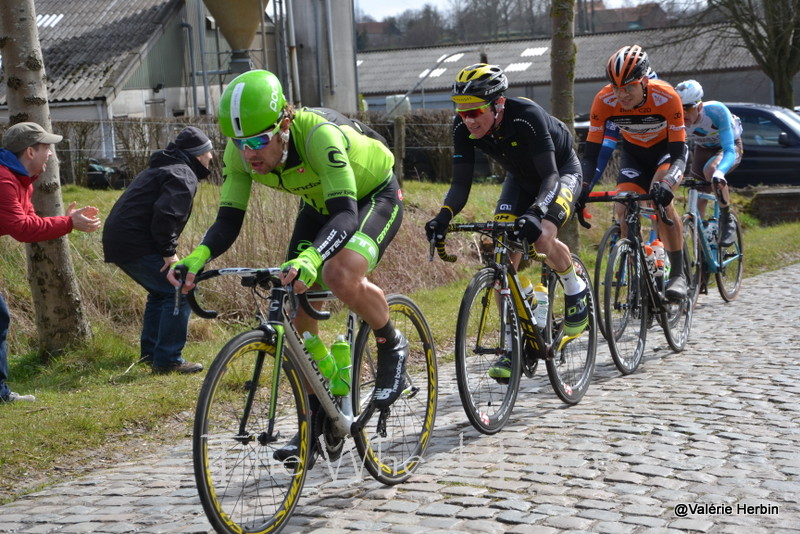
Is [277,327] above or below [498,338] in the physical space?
above

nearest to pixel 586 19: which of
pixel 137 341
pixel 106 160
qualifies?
pixel 106 160

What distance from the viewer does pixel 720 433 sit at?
19.9 feet

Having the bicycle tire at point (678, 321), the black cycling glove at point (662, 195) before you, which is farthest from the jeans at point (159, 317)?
the bicycle tire at point (678, 321)

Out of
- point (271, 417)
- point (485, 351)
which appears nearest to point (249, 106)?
point (271, 417)

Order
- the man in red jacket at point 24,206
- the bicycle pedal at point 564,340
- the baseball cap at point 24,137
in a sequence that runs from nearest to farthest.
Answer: the bicycle pedal at point 564,340
the man in red jacket at point 24,206
the baseball cap at point 24,137

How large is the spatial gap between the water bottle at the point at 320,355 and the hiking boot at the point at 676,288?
14.9 feet

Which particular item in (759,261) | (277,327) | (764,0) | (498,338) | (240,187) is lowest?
(759,261)

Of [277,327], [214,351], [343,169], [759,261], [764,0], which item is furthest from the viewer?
[764,0]

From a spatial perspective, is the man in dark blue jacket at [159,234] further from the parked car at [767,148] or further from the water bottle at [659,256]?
the parked car at [767,148]

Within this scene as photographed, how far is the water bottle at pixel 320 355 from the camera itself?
4926 millimetres

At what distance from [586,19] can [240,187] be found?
8673 cm

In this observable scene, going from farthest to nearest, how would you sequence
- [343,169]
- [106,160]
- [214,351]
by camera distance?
[106,160], [214,351], [343,169]

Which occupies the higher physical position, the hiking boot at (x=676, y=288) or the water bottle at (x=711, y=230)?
the water bottle at (x=711, y=230)

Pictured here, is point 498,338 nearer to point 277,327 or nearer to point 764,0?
point 277,327
